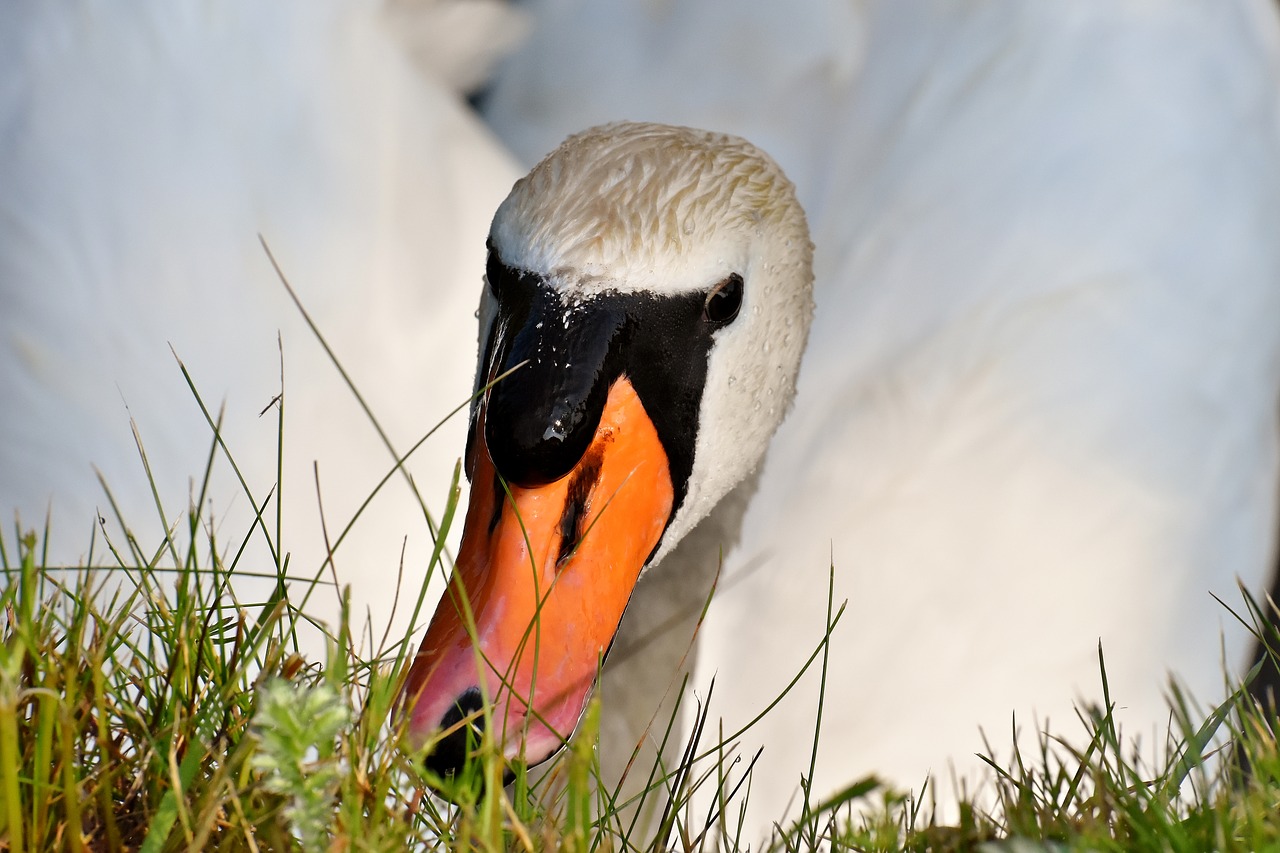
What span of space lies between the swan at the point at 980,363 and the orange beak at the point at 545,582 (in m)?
0.60

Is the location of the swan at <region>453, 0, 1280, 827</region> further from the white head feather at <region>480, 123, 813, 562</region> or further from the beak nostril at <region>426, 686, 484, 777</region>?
A: the beak nostril at <region>426, 686, 484, 777</region>

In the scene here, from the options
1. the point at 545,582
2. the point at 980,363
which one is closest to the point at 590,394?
the point at 545,582

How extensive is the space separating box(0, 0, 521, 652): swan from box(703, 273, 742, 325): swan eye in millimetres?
1075

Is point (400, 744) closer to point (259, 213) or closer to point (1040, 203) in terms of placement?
point (259, 213)

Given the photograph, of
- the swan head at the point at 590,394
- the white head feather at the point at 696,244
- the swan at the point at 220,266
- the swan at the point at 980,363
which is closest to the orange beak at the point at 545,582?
the swan head at the point at 590,394

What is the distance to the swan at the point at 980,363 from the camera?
264 centimetres

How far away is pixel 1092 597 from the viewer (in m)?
2.74

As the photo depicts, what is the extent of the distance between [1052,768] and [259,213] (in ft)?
6.03

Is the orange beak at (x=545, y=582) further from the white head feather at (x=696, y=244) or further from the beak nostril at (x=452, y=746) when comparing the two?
the white head feather at (x=696, y=244)

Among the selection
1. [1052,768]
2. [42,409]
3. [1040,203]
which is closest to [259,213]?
[42,409]

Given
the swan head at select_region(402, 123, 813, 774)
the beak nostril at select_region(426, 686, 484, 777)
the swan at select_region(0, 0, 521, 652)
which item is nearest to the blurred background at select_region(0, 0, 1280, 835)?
the swan at select_region(0, 0, 521, 652)

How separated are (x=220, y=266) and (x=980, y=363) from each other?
1.53m

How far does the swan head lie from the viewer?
1571 mm

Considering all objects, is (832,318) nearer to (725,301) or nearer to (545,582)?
(725,301)
